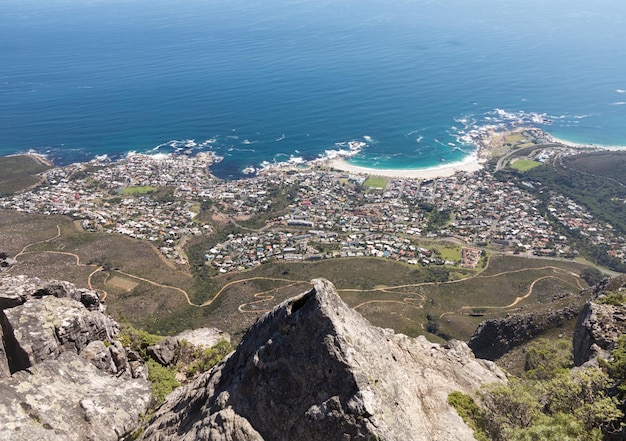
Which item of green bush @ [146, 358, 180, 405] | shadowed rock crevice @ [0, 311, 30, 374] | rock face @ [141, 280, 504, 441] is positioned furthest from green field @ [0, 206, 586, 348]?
rock face @ [141, 280, 504, 441]

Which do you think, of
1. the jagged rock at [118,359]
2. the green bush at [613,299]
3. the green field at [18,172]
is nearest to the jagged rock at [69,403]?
the jagged rock at [118,359]

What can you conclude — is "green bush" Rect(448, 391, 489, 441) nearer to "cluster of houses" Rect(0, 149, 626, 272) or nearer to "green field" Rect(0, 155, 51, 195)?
"cluster of houses" Rect(0, 149, 626, 272)

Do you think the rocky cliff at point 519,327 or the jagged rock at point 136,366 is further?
the rocky cliff at point 519,327

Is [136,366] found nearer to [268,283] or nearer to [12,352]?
[12,352]

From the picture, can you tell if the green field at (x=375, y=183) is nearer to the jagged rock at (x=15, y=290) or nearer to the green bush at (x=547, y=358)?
the green bush at (x=547, y=358)

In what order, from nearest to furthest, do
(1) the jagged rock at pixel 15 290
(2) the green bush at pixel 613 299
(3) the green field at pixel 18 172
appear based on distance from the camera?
(1) the jagged rock at pixel 15 290, (2) the green bush at pixel 613 299, (3) the green field at pixel 18 172

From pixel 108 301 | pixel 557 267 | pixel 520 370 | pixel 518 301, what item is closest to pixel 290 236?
pixel 108 301

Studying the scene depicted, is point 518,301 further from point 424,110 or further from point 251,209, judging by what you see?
point 424,110
